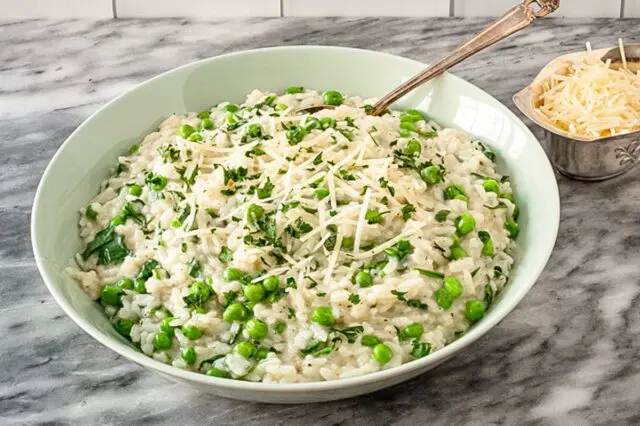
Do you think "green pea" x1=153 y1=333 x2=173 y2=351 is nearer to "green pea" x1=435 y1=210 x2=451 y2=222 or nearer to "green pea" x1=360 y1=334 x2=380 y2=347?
"green pea" x1=360 y1=334 x2=380 y2=347

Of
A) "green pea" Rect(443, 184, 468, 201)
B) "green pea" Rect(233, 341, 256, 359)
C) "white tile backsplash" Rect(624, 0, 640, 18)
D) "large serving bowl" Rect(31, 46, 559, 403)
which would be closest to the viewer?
"large serving bowl" Rect(31, 46, 559, 403)

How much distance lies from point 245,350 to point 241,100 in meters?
1.60

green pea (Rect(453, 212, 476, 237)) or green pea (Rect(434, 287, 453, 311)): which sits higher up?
green pea (Rect(453, 212, 476, 237))

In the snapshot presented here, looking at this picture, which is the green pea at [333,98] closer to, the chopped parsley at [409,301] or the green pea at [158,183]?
the green pea at [158,183]

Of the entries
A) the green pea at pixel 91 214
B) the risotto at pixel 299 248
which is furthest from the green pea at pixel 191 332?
the green pea at pixel 91 214

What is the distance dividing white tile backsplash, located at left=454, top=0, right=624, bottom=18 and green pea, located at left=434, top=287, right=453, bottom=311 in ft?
9.05

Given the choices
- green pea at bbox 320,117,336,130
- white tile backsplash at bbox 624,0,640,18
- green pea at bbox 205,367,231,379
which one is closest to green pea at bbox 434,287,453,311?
green pea at bbox 205,367,231,379

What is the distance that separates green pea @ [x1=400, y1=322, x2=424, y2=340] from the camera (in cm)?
301

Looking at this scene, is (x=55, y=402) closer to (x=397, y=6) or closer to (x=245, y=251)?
(x=245, y=251)

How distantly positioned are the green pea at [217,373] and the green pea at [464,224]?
970 mm

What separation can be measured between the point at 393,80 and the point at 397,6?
4.75ft

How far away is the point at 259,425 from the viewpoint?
316cm

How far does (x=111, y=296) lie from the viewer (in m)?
3.28

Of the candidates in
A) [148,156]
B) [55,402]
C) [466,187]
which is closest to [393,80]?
[466,187]
